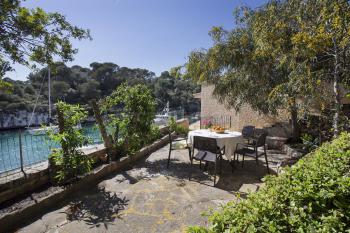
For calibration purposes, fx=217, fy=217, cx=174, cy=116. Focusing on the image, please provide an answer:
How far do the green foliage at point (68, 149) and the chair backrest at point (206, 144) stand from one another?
94.9 inches

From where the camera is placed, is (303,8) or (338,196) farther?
(303,8)

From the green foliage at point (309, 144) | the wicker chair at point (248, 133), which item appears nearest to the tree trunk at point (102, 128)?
the wicker chair at point (248, 133)

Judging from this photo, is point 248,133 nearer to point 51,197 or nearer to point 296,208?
point 51,197

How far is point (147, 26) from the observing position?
9.83m

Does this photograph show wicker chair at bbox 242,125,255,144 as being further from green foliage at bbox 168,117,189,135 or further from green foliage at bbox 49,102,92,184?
green foliage at bbox 49,102,92,184

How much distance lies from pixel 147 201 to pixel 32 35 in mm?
3947

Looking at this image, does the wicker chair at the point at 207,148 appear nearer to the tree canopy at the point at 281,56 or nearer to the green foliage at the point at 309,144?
the tree canopy at the point at 281,56

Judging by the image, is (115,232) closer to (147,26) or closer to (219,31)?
(219,31)

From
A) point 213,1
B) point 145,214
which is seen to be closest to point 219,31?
point 213,1

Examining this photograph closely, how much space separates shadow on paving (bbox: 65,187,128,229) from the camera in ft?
10.8

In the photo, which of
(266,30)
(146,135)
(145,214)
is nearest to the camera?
(145,214)

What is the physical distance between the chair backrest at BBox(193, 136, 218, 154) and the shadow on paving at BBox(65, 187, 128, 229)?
2.03m

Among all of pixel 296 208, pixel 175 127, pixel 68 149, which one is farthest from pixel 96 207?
pixel 175 127

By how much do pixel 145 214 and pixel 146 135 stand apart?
338 centimetres
